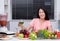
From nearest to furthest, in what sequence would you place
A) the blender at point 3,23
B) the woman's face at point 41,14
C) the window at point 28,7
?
the blender at point 3,23 < the woman's face at point 41,14 < the window at point 28,7

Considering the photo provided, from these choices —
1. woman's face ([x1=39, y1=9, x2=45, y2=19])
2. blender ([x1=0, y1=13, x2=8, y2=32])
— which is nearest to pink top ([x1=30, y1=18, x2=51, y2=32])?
woman's face ([x1=39, y1=9, x2=45, y2=19])

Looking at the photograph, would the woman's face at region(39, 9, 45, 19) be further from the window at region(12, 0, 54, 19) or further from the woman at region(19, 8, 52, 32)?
the window at region(12, 0, 54, 19)

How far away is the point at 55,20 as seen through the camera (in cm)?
400

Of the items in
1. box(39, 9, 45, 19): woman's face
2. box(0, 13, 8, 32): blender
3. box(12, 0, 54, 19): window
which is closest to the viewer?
box(0, 13, 8, 32): blender

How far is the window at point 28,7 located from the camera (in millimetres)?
4113

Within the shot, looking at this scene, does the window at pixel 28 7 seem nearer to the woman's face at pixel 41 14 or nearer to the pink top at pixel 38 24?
the pink top at pixel 38 24

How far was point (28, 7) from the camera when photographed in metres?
4.14

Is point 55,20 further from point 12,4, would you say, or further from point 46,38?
point 46,38

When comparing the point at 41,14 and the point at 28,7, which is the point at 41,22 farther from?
the point at 28,7

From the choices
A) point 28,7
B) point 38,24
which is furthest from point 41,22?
point 28,7

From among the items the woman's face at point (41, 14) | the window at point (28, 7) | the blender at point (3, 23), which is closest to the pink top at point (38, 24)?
the woman's face at point (41, 14)

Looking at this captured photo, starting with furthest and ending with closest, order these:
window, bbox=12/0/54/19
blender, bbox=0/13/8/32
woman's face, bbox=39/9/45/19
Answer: window, bbox=12/0/54/19 < woman's face, bbox=39/9/45/19 < blender, bbox=0/13/8/32

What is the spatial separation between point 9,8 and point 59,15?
115 cm

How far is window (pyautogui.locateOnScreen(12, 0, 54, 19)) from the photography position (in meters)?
4.11
